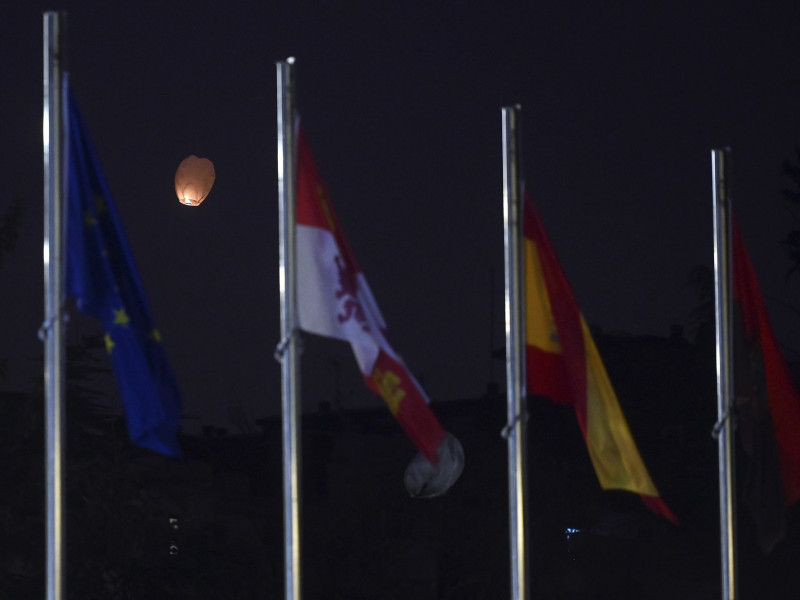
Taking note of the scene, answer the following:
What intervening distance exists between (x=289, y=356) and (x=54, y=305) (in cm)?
171

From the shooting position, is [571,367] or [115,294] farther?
[571,367]

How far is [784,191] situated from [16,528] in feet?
74.3

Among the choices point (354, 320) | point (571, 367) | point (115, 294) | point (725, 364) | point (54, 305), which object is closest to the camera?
point (54, 305)

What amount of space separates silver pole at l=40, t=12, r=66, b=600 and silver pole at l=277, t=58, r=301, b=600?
157 centimetres

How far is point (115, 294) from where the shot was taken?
10680 millimetres

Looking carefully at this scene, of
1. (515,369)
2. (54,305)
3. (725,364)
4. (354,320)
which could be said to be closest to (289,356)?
(354,320)

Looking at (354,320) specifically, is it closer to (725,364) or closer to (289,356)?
(289,356)

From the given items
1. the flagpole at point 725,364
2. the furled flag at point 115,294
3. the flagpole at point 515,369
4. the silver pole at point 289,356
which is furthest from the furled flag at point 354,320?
the flagpole at point 725,364

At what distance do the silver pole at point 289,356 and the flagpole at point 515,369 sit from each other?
176cm

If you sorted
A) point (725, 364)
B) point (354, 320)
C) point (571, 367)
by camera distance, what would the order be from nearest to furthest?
point (354, 320)
point (571, 367)
point (725, 364)

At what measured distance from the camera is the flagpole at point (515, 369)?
1175 cm

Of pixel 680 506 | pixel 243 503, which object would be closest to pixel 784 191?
pixel 680 506

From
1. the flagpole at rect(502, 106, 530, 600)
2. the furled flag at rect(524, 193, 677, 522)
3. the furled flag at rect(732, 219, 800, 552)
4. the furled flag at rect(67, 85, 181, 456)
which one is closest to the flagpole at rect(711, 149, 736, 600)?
the furled flag at rect(732, 219, 800, 552)

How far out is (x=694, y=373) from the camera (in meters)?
37.0
